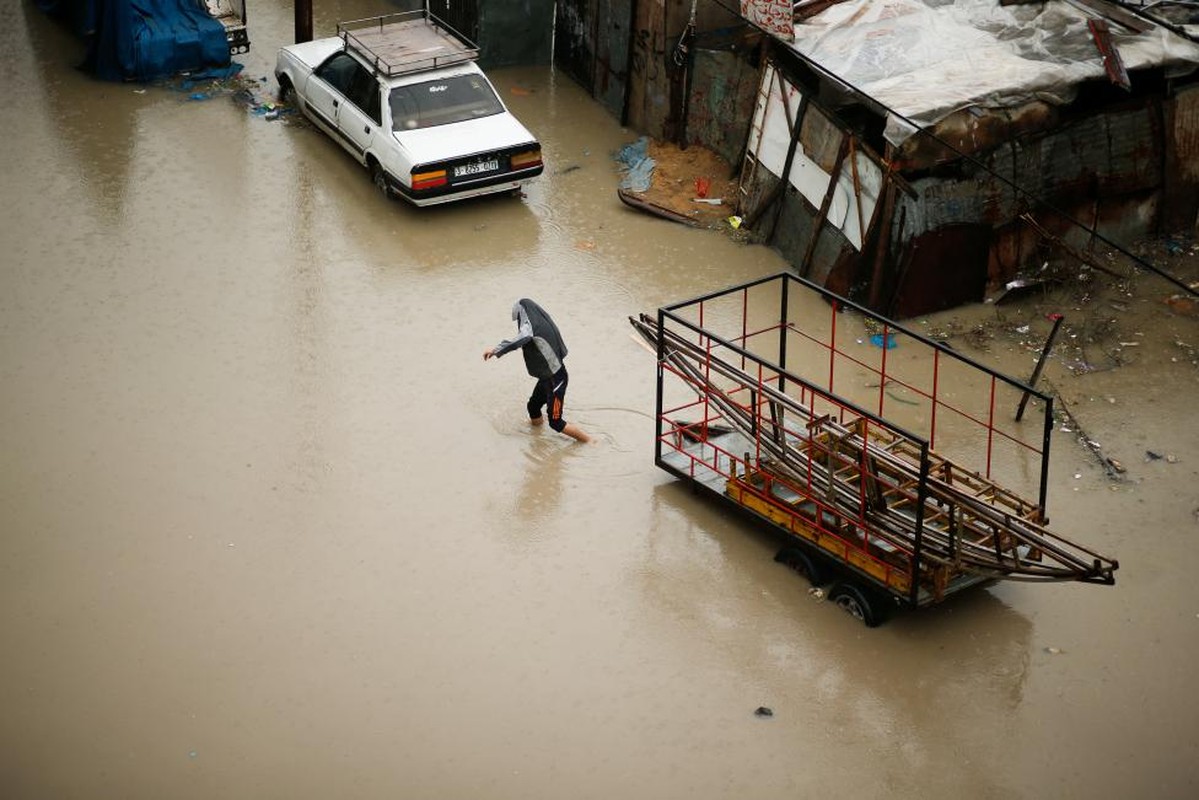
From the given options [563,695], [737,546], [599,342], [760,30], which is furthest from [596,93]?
[563,695]

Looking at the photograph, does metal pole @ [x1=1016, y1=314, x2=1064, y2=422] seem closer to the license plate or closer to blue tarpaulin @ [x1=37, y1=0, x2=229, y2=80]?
the license plate

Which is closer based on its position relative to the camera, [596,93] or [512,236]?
[512,236]

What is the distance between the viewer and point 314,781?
8695 mm

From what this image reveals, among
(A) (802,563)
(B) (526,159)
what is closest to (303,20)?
(B) (526,159)

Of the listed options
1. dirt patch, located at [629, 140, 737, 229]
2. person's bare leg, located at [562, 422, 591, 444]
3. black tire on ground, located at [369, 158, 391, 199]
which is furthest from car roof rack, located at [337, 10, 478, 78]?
person's bare leg, located at [562, 422, 591, 444]

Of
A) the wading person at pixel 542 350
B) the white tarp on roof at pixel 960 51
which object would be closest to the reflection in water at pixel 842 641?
the wading person at pixel 542 350

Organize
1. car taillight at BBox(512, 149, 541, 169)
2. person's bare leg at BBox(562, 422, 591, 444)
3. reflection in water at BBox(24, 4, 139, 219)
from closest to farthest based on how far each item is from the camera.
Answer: person's bare leg at BBox(562, 422, 591, 444)
car taillight at BBox(512, 149, 541, 169)
reflection in water at BBox(24, 4, 139, 219)

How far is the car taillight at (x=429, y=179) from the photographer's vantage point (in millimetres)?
14542

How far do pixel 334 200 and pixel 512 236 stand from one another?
6.74 feet

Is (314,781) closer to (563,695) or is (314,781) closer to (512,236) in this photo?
(563,695)

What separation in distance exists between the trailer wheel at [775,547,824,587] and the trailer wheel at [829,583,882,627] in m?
0.16

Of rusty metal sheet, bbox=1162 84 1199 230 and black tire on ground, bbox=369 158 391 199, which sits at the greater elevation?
rusty metal sheet, bbox=1162 84 1199 230

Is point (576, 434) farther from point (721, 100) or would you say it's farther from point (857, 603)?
point (721, 100)

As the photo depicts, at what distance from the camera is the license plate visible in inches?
579
